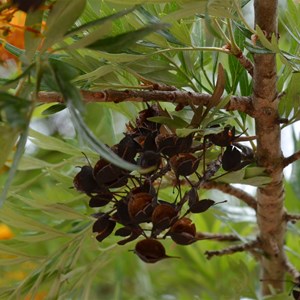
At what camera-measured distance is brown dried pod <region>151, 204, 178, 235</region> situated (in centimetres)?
32

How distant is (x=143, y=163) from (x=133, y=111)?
0.34ft

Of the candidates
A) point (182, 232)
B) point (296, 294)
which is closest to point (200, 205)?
point (182, 232)

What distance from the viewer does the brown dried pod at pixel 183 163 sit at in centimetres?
33

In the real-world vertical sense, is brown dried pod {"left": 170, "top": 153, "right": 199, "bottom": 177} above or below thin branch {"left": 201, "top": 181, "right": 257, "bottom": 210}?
below

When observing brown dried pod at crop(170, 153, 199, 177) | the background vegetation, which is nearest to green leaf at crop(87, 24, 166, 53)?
the background vegetation

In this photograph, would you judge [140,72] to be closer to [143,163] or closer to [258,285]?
[143,163]

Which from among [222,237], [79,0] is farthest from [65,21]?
[222,237]

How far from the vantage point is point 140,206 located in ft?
1.06

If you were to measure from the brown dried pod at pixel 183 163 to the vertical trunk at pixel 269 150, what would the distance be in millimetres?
68

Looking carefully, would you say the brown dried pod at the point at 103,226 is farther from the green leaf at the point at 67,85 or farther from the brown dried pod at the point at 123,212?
the green leaf at the point at 67,85

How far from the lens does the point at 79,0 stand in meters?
0.25

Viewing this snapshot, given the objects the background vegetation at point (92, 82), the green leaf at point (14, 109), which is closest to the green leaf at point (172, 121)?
the background vegetation at point (92, 82)

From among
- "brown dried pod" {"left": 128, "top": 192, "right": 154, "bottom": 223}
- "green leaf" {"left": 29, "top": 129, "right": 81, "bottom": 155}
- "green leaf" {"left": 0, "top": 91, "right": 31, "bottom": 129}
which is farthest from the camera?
"green leaf" {"left": 29, "top": 129, "right": 81, "bottom": 155}

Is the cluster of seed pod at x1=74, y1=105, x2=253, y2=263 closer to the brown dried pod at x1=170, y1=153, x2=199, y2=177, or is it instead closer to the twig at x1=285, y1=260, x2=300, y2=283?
the brown dried pod at x1=170, y1=153, x2=199, y2=177
